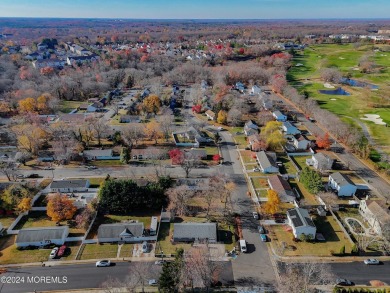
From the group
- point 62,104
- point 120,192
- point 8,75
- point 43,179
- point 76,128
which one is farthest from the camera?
point 8,75

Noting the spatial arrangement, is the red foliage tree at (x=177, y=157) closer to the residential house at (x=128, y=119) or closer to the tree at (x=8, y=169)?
the residential house at (x=128, y=119)

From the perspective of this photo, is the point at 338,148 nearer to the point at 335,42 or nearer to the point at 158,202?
the point at 158,202

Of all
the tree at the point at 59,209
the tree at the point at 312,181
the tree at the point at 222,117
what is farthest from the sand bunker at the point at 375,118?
the tree at the point at 59,209

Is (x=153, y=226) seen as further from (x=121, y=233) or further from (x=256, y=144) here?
(x=256, y=144)

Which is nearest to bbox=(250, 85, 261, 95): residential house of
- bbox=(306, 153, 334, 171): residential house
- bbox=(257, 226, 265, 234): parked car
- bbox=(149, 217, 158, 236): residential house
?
bbox=(306, 153, 334, 171): residential house

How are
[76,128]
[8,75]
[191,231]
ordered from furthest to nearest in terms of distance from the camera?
[8,75] < [76,128] < [191,231]

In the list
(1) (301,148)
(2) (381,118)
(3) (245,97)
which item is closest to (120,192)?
(1) (301,148)

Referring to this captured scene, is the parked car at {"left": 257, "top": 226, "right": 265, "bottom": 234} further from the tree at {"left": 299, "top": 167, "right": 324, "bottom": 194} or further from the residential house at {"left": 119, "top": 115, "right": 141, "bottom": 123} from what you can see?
the residential house at {"left": 119, "top": 115, "right": 141, "bottom": 123}
